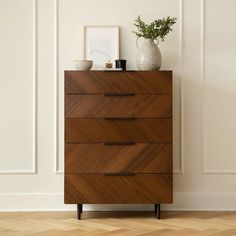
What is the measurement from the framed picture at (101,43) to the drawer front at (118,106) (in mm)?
499

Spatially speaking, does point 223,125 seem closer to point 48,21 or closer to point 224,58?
point 224,58

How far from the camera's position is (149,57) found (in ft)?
12.2

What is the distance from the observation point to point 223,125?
3.98 m

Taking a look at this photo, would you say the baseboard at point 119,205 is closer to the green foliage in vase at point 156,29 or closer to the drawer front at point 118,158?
the drawer front at point 118,158

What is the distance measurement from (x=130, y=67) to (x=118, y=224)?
50.4 inches

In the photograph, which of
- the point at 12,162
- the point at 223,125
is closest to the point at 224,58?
the point at 223,125

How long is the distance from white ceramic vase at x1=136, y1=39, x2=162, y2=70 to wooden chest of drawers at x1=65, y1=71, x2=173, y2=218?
159 mm

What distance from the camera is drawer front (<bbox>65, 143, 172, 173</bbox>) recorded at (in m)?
3.56

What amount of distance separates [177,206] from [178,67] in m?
1.12

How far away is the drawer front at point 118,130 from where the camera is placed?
356 centimetres

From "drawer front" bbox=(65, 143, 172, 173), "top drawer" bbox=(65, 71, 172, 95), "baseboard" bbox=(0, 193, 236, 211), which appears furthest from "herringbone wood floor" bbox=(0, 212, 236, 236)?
"top drawer" bbox=(65, 71, 172, 95)

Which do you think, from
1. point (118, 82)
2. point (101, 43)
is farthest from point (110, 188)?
point (101, 43)

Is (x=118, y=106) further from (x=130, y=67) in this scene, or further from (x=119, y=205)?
(x=119, y=205)

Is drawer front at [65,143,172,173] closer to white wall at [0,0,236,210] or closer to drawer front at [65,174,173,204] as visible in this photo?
drawer front at [65,174,173,204]
